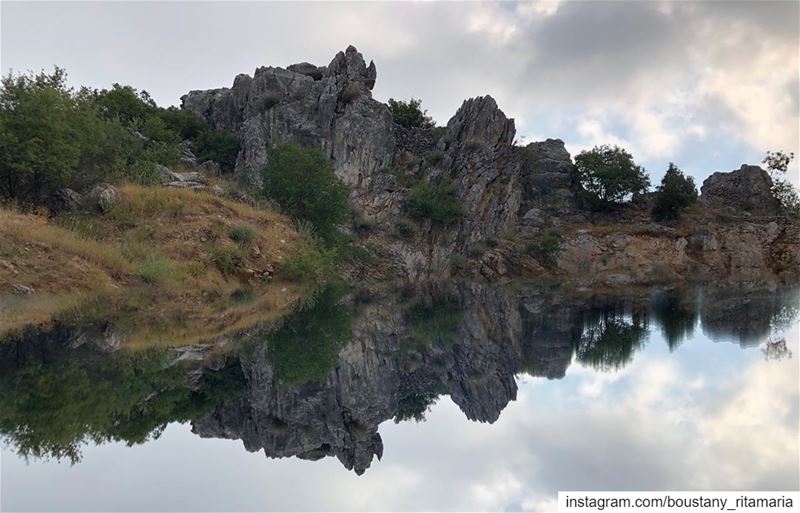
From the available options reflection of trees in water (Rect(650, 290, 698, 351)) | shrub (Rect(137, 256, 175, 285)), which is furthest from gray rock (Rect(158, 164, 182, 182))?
reflection of trees in water (Rect(650, 290, 698, 351))

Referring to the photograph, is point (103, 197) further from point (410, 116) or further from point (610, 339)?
point (410, 116)

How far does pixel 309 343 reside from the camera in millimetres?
12617

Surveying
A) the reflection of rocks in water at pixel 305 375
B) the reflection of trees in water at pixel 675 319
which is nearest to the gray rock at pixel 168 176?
the reflection of rocks in water at pixel 305 375

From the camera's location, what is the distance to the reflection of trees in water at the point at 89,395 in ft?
21.0

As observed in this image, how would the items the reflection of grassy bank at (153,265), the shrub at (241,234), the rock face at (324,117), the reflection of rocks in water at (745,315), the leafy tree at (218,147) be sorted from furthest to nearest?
the leafy tree at (218,147)
the rock face at (324,117)
the shrub at (241,234)
the reflection of grassy bank at (153,265)
the reflection of rocks in water at (745,315)

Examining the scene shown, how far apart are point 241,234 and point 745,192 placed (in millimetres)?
56351

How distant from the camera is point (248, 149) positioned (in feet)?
169

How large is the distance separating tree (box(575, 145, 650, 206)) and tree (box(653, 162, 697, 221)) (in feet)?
8.23

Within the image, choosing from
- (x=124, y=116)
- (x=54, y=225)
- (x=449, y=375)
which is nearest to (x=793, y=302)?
(x=449, y=375)

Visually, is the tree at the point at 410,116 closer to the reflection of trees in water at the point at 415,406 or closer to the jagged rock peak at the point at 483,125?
the jagged rock peak at the point at 483,125

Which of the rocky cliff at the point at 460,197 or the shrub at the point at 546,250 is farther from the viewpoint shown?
the shrub at the point at 546,250

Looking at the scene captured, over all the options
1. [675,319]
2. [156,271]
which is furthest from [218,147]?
[675,319]

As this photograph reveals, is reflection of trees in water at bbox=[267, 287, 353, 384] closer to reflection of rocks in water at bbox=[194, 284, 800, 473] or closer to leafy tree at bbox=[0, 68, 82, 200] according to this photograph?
reflection of rocks in water at bbox=[194, 284, 800, 473]

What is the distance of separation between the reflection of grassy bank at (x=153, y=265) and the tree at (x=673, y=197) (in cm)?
4134
